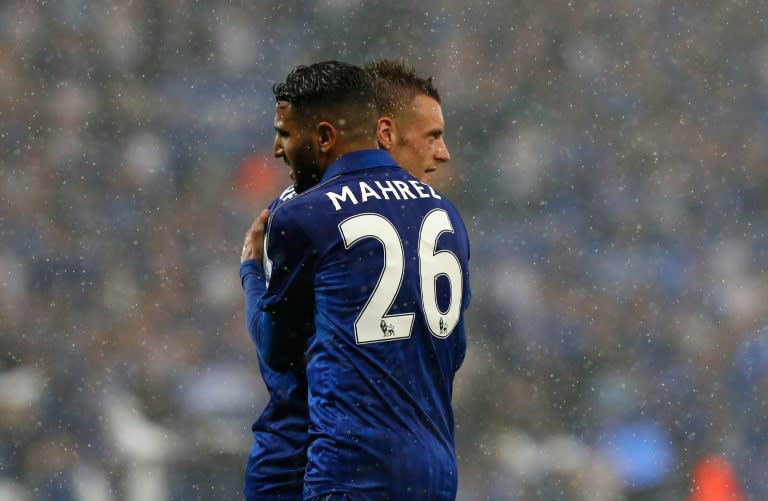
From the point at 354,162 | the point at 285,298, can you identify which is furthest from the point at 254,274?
the point at 354,162

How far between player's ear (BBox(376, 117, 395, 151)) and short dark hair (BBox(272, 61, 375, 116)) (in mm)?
285

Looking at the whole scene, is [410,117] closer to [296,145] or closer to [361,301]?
[296,145]

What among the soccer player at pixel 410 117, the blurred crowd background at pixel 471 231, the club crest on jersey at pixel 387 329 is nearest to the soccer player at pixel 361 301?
the club crest on jersey at pixel 387 329

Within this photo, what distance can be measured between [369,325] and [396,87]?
99 cm

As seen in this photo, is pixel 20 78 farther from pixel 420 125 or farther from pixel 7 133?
pixel 420 125

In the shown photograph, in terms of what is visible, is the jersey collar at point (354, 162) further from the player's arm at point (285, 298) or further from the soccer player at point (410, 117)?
the soccer player at point (410, 117)

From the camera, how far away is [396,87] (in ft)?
9.24

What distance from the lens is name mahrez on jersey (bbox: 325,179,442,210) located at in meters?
2.07

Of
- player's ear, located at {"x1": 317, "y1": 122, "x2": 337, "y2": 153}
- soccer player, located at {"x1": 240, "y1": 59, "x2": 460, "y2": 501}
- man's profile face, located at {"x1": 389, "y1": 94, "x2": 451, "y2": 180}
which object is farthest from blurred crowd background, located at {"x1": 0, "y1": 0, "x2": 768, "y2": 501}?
player's ear, located at {"x1": 317, "y1": 122, "x2": 337, "y2": 153}

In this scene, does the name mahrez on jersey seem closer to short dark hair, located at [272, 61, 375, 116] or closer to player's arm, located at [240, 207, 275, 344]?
short dark hair, located at [272, 61, 375, 116]

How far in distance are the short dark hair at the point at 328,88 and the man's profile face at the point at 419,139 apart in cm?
56

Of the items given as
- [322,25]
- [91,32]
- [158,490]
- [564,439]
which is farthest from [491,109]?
[158,490]

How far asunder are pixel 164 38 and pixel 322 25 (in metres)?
0.82

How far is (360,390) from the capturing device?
1983 mm
